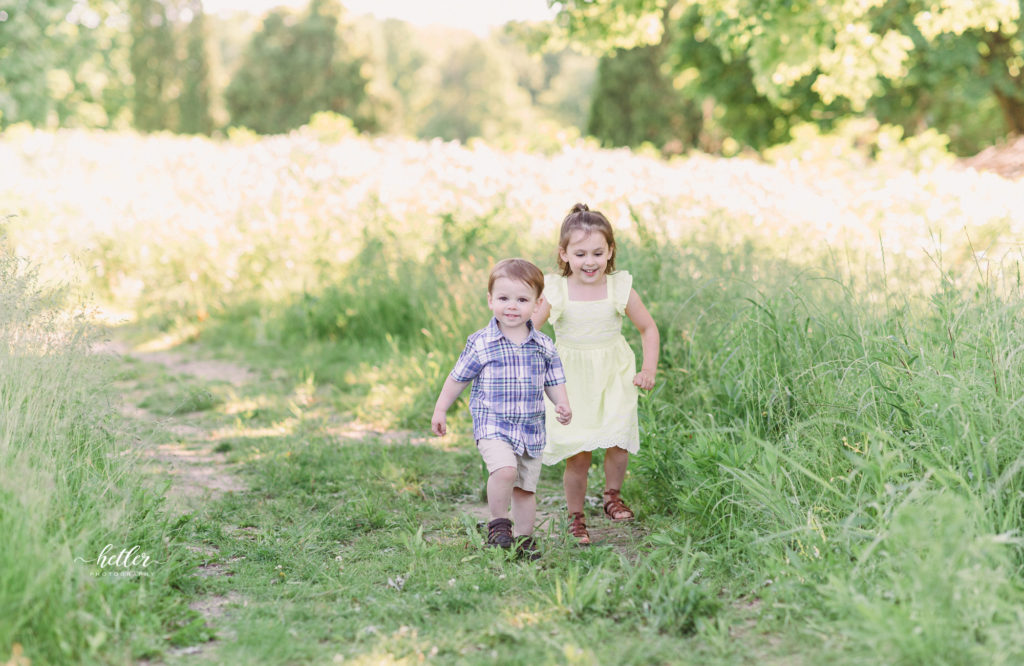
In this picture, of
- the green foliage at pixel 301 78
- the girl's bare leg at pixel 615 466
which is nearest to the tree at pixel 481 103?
the green foliage at pixel 301 78

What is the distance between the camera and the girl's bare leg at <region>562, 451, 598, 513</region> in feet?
13.5

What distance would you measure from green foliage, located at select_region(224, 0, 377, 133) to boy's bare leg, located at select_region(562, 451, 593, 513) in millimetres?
32432

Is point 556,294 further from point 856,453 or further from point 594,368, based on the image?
point 856,453

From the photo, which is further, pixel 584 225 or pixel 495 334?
pixel 584 225

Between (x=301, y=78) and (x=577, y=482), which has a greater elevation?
(x=301, y=78)

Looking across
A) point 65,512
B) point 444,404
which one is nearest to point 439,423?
point 444,404

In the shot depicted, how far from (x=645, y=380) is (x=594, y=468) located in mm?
1060

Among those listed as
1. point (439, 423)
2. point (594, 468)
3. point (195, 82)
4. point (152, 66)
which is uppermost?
point (152, 66)

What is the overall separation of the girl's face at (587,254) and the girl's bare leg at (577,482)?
2.74ft

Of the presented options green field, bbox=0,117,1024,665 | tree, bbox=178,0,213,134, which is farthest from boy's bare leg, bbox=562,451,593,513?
tree, bbox=178,0,213,134

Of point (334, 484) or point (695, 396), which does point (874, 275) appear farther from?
point (334, 484)

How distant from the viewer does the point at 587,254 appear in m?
4.11

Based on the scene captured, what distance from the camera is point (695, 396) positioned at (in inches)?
185

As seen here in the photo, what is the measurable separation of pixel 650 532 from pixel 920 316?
1614 mm
